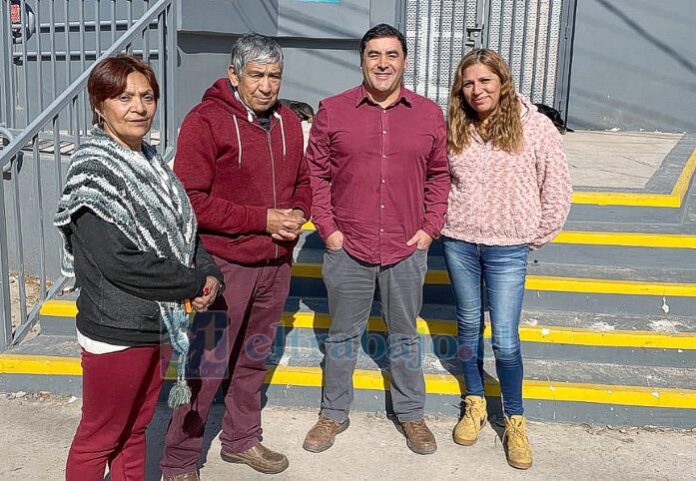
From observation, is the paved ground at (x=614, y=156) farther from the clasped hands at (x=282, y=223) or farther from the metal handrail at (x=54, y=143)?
the clasped hands at (x=282, y=223)

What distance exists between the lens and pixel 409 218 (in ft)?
10.6

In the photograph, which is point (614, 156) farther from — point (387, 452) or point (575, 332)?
Result: point (387, 452)

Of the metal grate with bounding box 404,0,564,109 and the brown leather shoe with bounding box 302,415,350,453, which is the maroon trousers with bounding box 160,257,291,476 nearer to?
the brown leather shoe with bounding box 302,415,350,453

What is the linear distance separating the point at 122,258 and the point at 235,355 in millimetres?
1063

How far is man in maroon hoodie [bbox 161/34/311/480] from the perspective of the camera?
2.81m

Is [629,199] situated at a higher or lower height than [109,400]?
higher

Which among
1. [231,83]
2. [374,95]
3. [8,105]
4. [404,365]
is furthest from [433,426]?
[8,105]

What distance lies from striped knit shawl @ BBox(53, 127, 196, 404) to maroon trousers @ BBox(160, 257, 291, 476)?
1.63 ft

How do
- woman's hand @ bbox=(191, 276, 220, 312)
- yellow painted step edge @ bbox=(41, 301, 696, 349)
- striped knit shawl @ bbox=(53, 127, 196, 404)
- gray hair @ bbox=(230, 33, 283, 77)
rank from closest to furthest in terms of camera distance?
striped knit shawl @ bbox=(53, 127, 196, 404)
woman's hand @ bbox=(191, 276, 220, 312)
gray hair @ bbox=(230, 33, 283, 77)
yellow painted step edge @ bbox=(41, 301, 696, 349)

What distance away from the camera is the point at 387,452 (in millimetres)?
3477

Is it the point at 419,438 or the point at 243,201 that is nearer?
the point at 243,201

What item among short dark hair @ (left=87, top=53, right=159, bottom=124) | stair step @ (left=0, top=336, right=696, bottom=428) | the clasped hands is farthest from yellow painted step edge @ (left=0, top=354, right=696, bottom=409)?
short dark hair @ (left=87, top=53, right=159, bottom=124)

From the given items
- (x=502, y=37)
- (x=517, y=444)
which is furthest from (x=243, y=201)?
(x=502, y=37)

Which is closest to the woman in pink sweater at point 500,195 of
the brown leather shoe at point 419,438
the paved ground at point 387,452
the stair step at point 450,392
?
the paved ground at point 387,452
